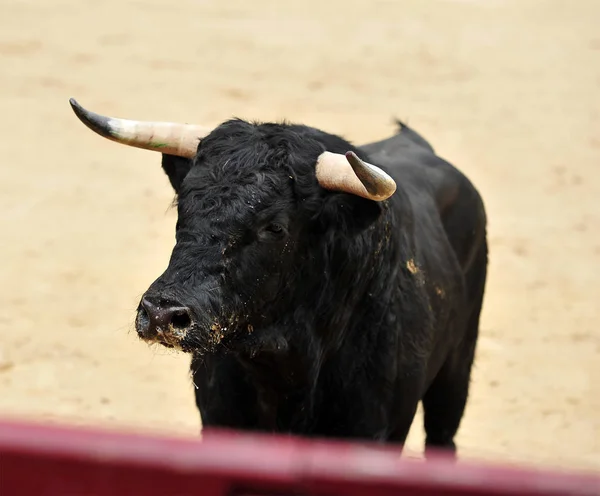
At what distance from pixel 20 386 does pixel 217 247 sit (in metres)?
3.07

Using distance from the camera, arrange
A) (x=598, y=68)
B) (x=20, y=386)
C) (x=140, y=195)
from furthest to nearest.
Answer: (x=598, y=68) → (x=140, y=195) → (x=20, y=386)

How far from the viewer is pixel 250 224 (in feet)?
12.3

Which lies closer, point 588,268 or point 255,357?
point 255,357

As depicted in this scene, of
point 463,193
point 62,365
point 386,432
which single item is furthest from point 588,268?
point 386,432

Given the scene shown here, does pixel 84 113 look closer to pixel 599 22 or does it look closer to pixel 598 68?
pixel 598 68

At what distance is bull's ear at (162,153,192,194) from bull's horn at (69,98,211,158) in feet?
0.10

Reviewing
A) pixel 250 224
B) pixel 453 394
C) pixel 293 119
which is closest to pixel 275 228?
pixel 250 224

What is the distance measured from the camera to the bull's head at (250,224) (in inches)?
140

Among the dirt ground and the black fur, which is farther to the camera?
the dirt ground

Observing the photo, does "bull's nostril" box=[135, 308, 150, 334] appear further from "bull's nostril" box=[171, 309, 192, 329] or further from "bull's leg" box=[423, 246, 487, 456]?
"bull's leg" box=[423, 246, 487, 456]

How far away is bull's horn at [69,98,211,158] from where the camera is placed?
13.7 feet

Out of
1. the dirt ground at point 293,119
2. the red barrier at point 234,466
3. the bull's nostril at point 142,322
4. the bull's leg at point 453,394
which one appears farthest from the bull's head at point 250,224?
the red barrier at point 234,466

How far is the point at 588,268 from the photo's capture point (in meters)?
8.84

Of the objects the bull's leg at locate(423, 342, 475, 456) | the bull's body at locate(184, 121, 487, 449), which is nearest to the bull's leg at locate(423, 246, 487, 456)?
the bull's leg at locate(423, 342, 475, 456)
